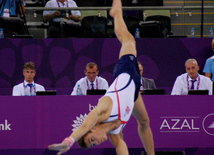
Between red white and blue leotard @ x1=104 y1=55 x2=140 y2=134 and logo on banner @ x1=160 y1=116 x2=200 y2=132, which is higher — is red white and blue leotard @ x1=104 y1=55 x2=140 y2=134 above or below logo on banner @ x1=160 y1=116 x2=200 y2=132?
above

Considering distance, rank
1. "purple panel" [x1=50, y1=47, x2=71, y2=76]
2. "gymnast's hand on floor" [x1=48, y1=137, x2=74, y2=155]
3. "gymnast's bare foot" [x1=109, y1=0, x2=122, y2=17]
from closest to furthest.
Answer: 1. "gymnast's hand on floor" [x1=48, y1=137, x2=74, y2=155]
2. "gymnast's bare foot" [x1=109, y1=0, x2=122, y2=17]
3. "purple panel" [x1=50, y1=47, x2=71, y2=76]

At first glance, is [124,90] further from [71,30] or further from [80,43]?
[71,30]

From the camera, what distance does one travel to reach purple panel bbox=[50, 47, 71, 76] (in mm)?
9203

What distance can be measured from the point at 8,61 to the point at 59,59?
1125 millimetres

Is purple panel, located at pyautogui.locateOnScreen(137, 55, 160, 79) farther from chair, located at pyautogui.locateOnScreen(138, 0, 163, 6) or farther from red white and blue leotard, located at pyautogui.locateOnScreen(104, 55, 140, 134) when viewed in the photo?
red white and blue leotard, located at pyautogui.locateOnScreen(104, 55, 140, 134)

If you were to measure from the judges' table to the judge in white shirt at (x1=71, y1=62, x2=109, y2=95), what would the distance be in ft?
4.00

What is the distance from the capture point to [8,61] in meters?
9.16

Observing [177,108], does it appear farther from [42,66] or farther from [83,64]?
[42,66]

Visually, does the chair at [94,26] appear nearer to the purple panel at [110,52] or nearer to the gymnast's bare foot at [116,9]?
the purple panel at [110,52]

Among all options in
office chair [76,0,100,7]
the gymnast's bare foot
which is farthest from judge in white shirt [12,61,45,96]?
office chair [76,0,100,7]

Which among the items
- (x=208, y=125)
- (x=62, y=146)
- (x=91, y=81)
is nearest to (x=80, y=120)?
(x=91, y=81)

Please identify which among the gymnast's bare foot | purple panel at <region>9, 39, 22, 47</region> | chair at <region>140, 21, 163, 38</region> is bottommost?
purple panel at <region>9, 39, 22, 47</region>

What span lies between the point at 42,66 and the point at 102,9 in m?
1.92

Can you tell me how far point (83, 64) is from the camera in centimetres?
928
